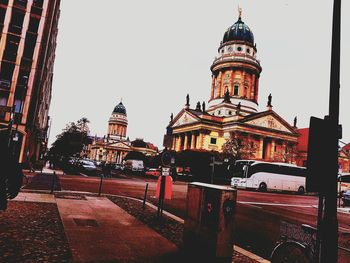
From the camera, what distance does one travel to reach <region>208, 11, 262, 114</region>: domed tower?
73000 mm

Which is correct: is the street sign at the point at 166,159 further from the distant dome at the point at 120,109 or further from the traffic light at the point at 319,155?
the distant dome at the point at 120,109

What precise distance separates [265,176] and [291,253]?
3028 centimetres

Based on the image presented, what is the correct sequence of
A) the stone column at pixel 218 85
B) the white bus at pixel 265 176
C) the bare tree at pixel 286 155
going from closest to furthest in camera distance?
the white bus at pixel 265 176 < the bare tree at pixel 286 155 < the stone column at pixel 218 85

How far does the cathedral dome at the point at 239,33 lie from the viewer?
77.2 m

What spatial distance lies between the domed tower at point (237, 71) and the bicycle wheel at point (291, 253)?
6694 centimetres

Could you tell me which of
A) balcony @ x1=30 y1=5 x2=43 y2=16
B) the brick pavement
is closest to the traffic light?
the brick pavement

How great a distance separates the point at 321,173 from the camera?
4113 mm

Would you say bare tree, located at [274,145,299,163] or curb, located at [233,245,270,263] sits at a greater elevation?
bare tree, located at [274,145,299,163]

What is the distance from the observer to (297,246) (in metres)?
4.20

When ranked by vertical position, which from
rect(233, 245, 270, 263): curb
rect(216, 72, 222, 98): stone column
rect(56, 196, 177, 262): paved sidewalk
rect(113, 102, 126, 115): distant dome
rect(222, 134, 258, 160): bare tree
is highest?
rect(113, 102, 126, 115): distant dome

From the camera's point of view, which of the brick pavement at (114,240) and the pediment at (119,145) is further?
the pediment at (119,145)

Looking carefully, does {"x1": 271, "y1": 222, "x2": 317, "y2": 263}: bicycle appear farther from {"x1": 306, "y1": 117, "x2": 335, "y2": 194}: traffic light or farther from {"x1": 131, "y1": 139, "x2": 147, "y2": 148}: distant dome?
{"x1": 131, "y1": 139, "x2": 147, "y2": 148}: distant dome

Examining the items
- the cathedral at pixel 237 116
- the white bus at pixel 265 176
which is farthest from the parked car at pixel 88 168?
the cathedral at pixel 237 116

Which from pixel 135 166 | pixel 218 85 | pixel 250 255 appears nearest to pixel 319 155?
pixel 250 255
